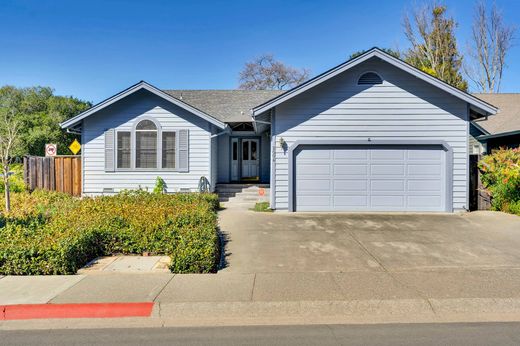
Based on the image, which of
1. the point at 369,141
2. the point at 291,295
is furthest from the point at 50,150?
the point at 291,295

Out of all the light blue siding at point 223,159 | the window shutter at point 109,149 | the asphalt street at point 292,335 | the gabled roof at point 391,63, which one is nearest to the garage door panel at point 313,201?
the gabled roof at point 391,63

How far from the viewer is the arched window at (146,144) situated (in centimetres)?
1341

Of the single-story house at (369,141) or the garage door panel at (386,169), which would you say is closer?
the single-story house at (369,141)

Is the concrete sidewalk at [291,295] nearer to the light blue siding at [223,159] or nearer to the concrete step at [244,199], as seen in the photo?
the concrete step at [244,199]

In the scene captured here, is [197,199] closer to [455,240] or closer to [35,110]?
[455,240]

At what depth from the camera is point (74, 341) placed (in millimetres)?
3711

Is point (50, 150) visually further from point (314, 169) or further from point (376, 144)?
point (376, 144)

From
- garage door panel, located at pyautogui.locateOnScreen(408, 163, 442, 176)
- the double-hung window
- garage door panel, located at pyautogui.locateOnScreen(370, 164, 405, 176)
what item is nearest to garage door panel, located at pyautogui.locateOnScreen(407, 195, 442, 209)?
garage door panel, located at pyautogui.locateOnScreen(408, 163, 442, 176)

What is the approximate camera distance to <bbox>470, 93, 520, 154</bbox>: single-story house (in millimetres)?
14116

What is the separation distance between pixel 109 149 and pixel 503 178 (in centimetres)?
1375

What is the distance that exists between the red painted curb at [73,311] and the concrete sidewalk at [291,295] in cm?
11

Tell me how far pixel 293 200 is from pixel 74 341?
340 inches

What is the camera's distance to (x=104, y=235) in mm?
6914

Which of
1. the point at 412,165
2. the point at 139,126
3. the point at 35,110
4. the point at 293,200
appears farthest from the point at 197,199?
the point at 35,110
